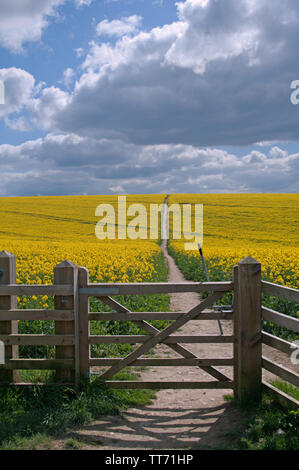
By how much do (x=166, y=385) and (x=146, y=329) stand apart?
2.53ft

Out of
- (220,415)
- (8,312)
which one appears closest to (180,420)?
(220,415)

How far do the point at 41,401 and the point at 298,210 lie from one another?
47009 millimetres

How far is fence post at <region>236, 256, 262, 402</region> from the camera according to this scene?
543 centimetres

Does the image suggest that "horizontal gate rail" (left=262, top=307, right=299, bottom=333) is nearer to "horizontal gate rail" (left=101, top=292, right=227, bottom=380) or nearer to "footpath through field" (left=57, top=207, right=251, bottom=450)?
"horizontal gate rail" (left=101, top=292, right=227, bottom=380)

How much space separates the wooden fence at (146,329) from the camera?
5441 millimetres

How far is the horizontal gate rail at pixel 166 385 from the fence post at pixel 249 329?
0.27 m

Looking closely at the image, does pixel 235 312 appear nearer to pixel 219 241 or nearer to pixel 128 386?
pixel 128 386

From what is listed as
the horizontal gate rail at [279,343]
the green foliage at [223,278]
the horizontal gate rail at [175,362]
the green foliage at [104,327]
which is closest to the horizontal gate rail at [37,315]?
the horizontal gate rail at [175,362]

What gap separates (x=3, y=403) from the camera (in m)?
5.35

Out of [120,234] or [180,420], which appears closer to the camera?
[180,420]

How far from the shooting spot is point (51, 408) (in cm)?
518

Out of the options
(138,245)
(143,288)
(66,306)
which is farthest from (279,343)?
(138,245)

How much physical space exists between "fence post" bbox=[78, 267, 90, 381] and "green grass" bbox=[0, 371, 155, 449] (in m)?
0.23
